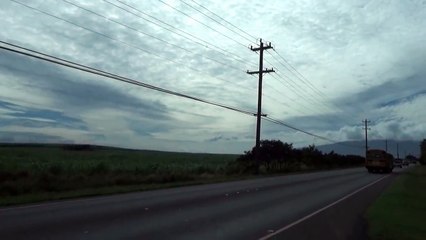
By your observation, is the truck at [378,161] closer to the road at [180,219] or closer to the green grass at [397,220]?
the green grass at [397,220]

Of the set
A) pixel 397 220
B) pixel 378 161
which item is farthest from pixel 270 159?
pixel 397 220

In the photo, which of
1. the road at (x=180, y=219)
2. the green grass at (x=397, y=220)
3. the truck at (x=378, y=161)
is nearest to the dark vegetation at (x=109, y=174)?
the road at (x=180, y=219)

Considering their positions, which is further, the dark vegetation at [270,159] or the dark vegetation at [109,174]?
the dark vegetation at [270,159]

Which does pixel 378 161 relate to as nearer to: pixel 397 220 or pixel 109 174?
pixel 109 174

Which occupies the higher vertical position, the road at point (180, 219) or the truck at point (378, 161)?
the truck at point (378, 161)

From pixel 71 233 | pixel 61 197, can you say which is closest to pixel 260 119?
pixel 61 197

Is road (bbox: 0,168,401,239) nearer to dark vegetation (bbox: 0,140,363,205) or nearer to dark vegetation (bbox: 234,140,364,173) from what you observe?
dark vegetation (bbox: 0,140,363,205)

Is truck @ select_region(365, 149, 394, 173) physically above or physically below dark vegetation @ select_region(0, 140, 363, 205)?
above

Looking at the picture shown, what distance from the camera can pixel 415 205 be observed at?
2067 centimetres

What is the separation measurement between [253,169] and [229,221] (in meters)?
40.1

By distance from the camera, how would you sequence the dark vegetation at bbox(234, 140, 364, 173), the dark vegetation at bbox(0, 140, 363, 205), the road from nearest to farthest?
the road → the dark vegetation at bbox(0, 140, 363, 205) → the dark vegetation at bbox(234, 140, 364, 173)

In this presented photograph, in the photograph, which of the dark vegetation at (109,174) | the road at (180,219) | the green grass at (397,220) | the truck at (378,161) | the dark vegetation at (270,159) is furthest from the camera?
the truck at (378,161)

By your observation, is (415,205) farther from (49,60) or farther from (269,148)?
(269,148)

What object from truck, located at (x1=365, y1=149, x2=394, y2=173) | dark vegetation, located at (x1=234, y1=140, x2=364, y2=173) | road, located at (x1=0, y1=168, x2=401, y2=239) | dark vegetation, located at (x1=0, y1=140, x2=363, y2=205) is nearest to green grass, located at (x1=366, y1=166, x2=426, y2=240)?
road, located at (x1=0, y1=168, x2=401, y2=239)
